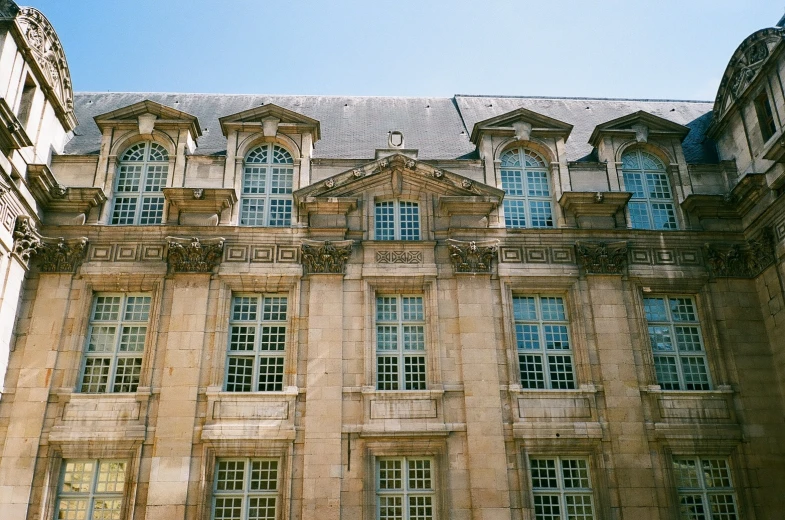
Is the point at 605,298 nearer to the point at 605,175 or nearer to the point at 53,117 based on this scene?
the point at 605,175

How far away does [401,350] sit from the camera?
52.4 feet

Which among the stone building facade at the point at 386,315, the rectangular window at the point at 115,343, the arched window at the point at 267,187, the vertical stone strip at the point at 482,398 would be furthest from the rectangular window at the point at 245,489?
the arched window at the point at 267,187

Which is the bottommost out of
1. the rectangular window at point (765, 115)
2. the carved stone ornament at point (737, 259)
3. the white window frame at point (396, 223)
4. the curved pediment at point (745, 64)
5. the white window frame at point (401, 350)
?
the white window frame at point (401, 350)

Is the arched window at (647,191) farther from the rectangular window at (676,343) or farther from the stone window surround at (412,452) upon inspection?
the stone window surround at (412,452)

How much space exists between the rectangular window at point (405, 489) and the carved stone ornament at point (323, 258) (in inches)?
171

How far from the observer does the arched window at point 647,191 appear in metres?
17.8

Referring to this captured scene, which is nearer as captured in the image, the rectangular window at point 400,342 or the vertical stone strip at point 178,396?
the vertical stone strip at point 178,396

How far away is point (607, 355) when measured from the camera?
15.8 metres

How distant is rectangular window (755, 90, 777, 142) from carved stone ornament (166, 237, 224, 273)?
1314 centimetres

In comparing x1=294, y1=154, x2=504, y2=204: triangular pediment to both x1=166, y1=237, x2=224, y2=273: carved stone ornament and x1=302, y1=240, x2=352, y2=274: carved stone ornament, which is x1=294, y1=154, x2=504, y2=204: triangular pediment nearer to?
x1=302, y1=240, x2=352, y2=274: carved stone ornament

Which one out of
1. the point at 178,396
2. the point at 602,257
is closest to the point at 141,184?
the point at 178,396

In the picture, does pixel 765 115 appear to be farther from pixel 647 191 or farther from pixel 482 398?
pixel 482 398

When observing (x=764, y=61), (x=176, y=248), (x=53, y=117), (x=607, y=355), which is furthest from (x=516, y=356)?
(x=53, y=117)

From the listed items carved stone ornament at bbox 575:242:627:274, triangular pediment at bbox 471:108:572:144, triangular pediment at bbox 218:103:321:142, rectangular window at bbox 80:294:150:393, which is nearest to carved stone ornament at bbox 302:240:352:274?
triangular pediment at bbox 218:103:321:142
